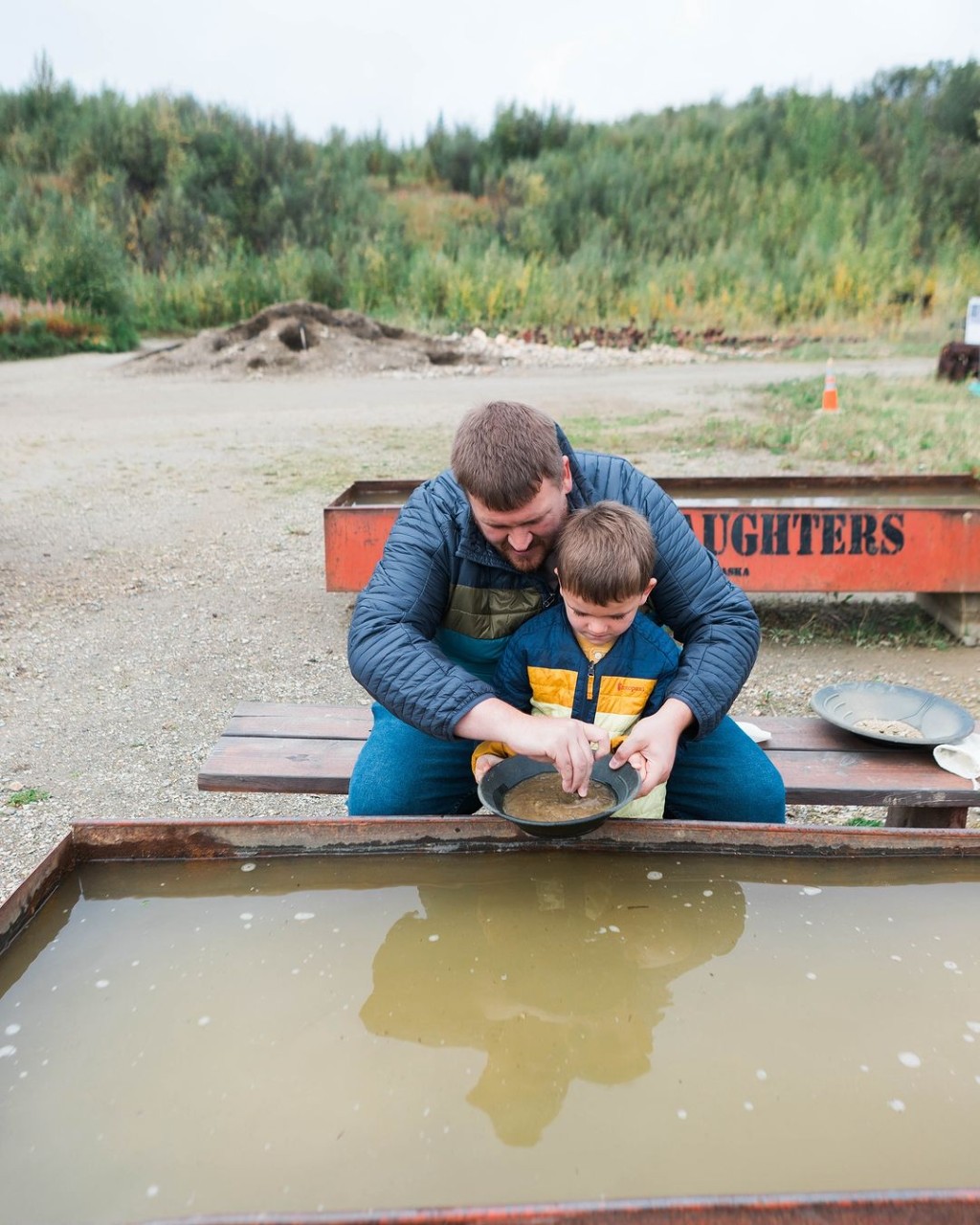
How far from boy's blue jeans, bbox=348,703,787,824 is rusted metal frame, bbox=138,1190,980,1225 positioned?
133 centimetres

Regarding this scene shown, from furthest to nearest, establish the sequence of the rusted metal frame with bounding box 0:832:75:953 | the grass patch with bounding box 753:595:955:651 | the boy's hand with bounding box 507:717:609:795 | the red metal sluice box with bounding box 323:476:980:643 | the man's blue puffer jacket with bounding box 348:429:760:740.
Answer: the grass patch with bounding box 753:595:955:651 → the red metal sluice box with bounding box 323:476:980:643 → the man's blue puffer jacket with bounding box 348:429:760:740 → the boy's hand with bounding box 507:717:609:795 → the rusted metal frame with bounding box 0:832:75:953

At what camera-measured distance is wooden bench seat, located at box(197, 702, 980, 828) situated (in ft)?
8.33

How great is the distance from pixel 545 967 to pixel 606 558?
0.83 meters

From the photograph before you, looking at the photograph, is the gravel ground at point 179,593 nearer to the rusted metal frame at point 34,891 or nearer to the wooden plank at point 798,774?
the wooden plank at point 798,774

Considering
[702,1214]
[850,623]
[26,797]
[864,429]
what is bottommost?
[26,797]

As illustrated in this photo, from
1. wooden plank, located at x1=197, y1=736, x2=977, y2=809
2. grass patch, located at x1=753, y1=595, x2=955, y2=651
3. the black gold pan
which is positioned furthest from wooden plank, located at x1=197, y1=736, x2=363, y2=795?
grass patch, located at x1=753, y1=595, x2=955, y2=651

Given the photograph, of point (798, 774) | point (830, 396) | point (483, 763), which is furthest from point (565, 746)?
point (830, 396)

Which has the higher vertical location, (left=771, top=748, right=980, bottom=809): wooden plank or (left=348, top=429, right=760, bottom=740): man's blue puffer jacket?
(left=348, top=429, right=760, bottom=740): man's blue puffer jacket

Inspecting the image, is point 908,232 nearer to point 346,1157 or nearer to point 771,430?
point 771,430

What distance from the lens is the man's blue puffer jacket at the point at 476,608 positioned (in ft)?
7.54

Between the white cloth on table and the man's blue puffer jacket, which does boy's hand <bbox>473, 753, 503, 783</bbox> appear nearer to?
the man's blue puffer jacket

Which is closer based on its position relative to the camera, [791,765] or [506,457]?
[506,457]

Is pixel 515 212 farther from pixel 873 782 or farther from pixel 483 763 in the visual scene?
pixel 483 763

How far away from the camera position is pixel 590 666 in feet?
7.98
